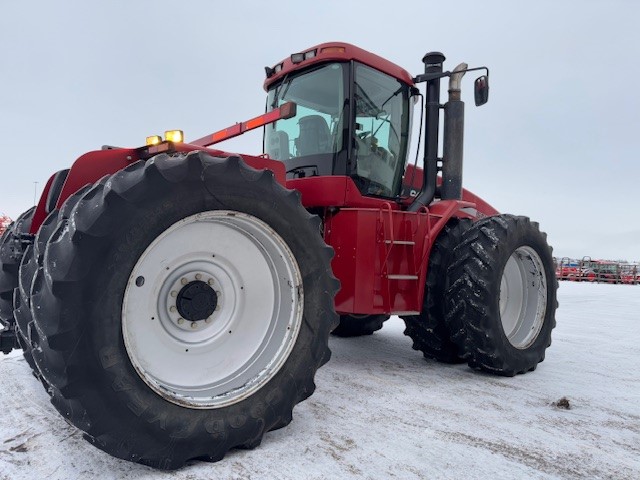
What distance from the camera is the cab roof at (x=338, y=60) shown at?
Result: 369cm

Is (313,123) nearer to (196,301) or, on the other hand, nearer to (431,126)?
(431,126)

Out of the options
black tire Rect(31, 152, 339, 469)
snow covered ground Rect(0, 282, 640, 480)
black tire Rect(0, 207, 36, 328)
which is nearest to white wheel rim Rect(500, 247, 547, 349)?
snow covered ground Rect(0, 282, 640, 480)

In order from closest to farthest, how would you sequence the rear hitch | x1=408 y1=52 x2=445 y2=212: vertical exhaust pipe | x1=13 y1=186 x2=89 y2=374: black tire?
x1=13 y1=186 x2=89 y2=374: black tire
the rear hitch
x1=408 y1=52 x2=445 y2=212: vertical exhaust pipe

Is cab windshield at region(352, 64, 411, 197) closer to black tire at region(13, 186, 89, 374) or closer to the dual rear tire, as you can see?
the dual rear tire

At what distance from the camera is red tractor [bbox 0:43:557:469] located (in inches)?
69.9

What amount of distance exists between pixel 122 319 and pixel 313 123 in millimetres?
2513

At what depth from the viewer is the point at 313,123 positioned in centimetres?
388

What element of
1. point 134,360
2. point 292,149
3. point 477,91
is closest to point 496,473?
point 134,360

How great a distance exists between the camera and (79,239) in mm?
1740

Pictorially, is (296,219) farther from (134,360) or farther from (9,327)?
(9,327)

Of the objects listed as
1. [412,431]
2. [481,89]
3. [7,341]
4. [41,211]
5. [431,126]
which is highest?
[481,89]

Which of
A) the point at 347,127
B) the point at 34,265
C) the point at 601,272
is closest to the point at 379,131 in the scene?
the point at 347,127

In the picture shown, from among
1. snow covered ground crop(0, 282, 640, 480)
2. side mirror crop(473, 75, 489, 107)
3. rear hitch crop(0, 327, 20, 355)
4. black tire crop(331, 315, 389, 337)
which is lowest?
snow covered ground crop(0, 282, 640, 480)

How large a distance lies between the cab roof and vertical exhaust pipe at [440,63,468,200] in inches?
17.3
